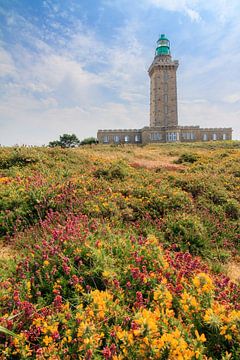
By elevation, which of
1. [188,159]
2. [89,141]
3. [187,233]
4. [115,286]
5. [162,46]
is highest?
[162,46]

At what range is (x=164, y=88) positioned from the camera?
2911 inches

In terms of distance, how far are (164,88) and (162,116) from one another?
8242 millimetres

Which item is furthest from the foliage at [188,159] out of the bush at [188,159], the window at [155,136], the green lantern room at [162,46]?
the green lantern room at [162,46]

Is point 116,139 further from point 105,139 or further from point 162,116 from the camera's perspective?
point 162,116

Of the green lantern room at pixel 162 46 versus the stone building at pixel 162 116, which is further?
the green lantern room at pixel 162 46

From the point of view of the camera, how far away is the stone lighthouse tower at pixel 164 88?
241 ft

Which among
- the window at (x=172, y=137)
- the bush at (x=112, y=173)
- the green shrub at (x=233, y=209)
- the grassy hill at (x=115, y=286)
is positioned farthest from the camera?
the window at (x=172, y=137)

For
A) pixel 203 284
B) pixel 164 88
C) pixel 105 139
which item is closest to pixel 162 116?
pixel 164 88

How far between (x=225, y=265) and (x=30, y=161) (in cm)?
955

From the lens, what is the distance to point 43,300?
2869mm

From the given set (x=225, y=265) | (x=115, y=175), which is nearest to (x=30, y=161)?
(x=115, y=175)

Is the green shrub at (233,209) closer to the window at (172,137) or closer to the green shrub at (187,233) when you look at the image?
the green shrub at (187,233)

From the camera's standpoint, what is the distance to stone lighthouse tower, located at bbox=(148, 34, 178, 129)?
241 ft

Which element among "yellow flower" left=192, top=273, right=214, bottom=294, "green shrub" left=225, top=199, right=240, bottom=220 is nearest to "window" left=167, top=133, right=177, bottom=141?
"green shrub" left=225, top=199, right=240, bottom=220
